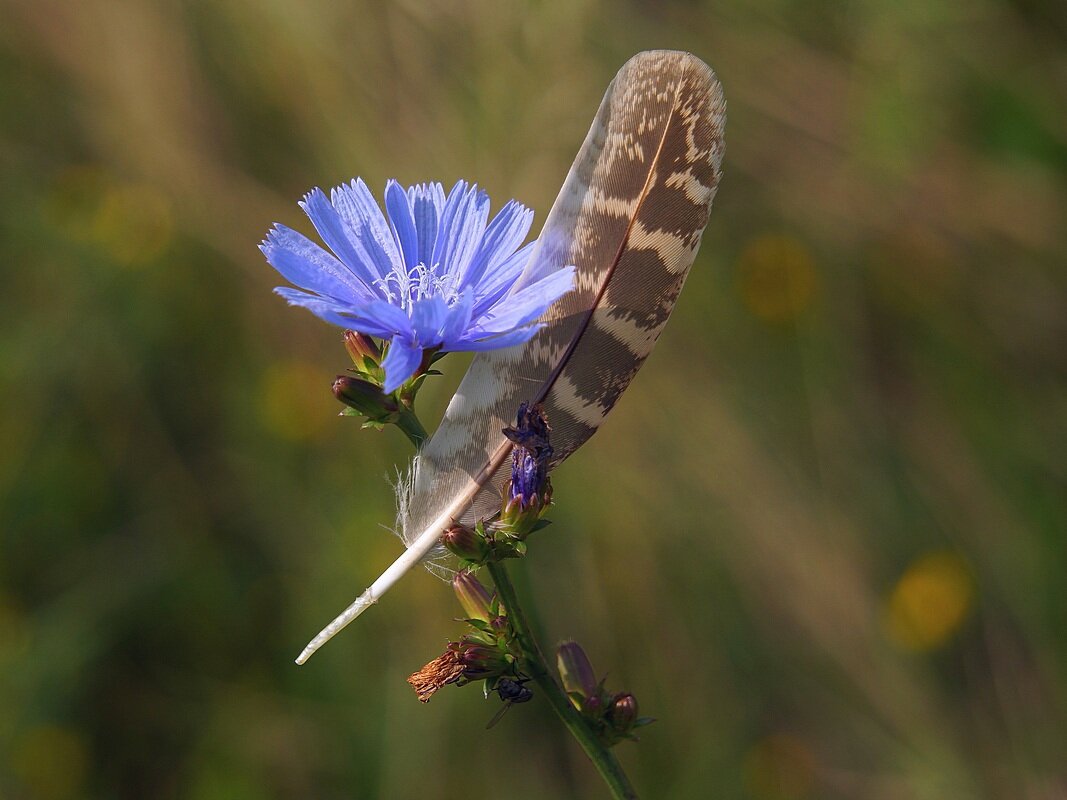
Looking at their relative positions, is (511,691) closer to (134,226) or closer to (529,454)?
(529,454)

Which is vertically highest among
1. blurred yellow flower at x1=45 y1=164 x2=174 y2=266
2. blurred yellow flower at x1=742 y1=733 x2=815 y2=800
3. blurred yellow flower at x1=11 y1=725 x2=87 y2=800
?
blurred yellow flower at x1=45 y1=164 x2=174 y2=266

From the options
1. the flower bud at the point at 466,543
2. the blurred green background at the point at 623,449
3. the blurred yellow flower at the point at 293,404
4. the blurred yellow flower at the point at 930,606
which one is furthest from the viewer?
the blurred yellow flower at the point at 293,404

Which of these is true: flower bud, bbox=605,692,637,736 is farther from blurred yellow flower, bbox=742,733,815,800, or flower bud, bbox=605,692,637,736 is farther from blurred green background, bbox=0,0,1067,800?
blurred yellow flower, bbox=742,733,815,800

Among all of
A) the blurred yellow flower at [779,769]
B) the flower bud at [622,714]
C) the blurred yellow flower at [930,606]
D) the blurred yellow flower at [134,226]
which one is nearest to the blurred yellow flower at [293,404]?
the blurred yellow flower at [134,226]

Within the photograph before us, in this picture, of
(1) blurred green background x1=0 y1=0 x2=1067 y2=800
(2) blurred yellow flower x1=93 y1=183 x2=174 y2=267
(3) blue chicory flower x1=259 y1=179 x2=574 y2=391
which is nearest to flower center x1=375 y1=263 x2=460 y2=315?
(3) blue chicory flower x1=259 y1=179 x2=574 y2=391

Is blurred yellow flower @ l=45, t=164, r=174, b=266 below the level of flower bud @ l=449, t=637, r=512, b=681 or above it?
below

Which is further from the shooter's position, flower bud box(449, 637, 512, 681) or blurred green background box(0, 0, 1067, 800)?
blurred green background box(0, 0, 1067, 800)

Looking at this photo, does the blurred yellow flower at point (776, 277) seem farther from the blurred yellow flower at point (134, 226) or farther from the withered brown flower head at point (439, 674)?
the withered brown flower head at point (439, 674)
